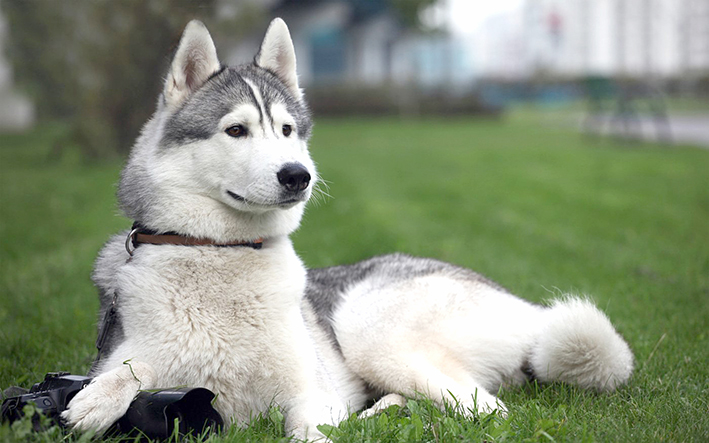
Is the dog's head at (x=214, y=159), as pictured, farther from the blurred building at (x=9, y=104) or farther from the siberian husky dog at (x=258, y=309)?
the blurred building at (x=9, y=104)

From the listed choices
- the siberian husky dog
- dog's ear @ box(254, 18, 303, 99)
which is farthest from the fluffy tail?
dog's ear @ box(254, 18, 303, 99)

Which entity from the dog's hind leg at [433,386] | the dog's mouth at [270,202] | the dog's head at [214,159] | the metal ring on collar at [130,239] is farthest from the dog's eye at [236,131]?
the dog's hind leg at [433,386]

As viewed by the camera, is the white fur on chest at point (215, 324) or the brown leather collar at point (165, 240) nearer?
the white fur on chest at point (215, 324)

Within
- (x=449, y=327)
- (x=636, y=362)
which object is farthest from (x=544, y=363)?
(x=636, y=362)

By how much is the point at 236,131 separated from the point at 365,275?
3.94ft

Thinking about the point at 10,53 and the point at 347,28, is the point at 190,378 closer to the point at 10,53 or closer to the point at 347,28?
the point at 10,53

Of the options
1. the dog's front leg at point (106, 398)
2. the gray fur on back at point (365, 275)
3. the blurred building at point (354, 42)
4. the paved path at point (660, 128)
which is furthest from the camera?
the blurred building at point (354, 42)

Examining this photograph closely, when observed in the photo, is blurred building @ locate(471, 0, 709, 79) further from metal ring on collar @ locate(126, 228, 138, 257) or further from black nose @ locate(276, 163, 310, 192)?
metal ring on collar @ locate(126, 228, 138, 257)

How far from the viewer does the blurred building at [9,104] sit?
59.4 ft

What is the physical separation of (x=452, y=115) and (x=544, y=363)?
80.4ft

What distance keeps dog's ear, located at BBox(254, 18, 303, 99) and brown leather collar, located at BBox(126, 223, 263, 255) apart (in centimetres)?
84

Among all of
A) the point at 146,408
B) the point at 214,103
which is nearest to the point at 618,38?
the point at 214,103

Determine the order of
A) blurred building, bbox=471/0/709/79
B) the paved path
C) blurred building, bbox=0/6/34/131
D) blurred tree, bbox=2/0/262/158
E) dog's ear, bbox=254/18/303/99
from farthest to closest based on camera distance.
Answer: blurred building, bbox=471/0/709/79
blurred building, bbox=0/6/34/131
the paved path
blurred tree, bbox=2/0/262/158
dog's ear, bbox=254/18/303/99

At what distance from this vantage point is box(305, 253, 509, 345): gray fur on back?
10.8 feet
